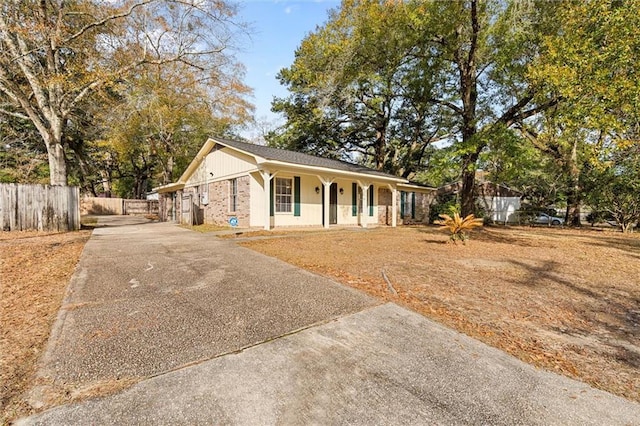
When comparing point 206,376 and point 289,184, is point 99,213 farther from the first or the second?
point 206,376

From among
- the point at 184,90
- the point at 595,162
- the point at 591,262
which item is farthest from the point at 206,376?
the point at 184,90

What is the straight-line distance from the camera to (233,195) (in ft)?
41.2

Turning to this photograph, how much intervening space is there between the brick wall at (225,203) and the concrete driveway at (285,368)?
7987 mm

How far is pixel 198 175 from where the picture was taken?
615 inches

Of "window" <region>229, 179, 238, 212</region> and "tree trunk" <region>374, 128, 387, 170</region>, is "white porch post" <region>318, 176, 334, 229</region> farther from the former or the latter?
"tree trunk" <region>374, 128, 387, 170</region>

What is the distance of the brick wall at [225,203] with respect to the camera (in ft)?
37.7

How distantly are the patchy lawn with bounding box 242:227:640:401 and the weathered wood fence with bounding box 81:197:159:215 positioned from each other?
26199mm

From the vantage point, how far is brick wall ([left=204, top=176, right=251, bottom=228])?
1150 cm

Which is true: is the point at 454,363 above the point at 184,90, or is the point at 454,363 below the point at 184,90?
below

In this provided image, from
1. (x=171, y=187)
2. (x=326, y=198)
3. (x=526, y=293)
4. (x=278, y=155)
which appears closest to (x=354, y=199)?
(x=326, y=198)

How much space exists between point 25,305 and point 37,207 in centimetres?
875

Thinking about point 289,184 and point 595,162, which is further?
point 289,184

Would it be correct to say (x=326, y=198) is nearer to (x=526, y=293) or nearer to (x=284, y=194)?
(x=284, y=194)

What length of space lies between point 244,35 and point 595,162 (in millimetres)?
13256
